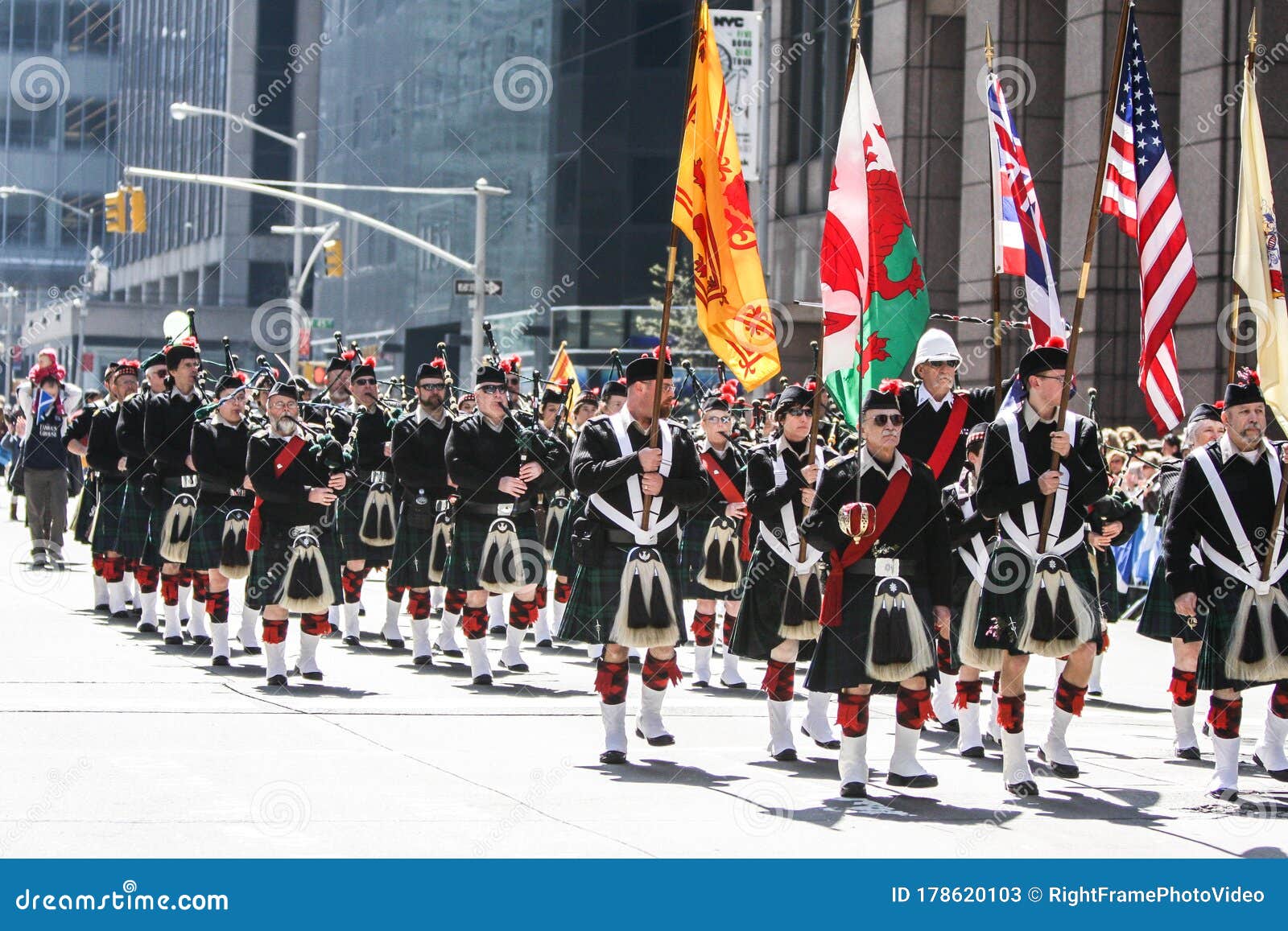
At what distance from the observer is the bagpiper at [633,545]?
29.3 feet

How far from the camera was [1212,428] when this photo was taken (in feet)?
31.3

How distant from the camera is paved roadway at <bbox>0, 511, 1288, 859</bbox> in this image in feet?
22.6

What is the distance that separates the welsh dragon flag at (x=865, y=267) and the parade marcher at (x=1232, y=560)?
168 centimetres

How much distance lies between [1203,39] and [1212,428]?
11.6 m

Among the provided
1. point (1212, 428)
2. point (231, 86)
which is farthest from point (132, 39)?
point (1212, 428)

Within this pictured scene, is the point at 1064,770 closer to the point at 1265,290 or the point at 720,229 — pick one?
the point at 1265,290

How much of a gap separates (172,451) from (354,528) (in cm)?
164

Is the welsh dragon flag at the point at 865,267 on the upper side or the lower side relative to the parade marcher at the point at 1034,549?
upper

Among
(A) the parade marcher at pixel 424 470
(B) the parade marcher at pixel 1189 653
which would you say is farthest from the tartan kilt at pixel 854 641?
(A) the parade marcher at pixel 424 470

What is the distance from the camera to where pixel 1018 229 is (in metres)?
10.1

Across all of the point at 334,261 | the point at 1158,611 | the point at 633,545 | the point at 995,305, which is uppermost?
the point at 334,261

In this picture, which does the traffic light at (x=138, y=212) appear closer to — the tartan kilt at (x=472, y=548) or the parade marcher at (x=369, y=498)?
the parade marcher at (x=369, y=498)

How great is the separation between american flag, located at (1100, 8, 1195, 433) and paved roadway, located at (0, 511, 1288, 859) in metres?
1.94

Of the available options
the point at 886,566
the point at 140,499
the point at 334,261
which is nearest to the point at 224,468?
the point at 140,499
